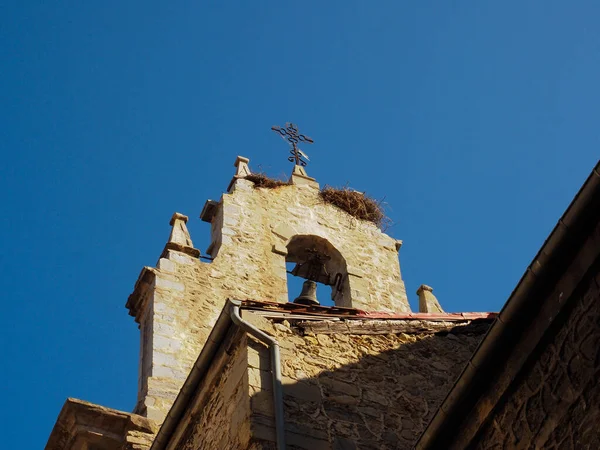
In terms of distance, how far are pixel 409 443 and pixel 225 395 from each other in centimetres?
136

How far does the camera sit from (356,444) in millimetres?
6945

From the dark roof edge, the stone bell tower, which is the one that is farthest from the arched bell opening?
the dark roof edge

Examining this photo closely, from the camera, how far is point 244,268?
1152 centimetres

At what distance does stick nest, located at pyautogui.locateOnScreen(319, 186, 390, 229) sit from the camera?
1329 centimetres

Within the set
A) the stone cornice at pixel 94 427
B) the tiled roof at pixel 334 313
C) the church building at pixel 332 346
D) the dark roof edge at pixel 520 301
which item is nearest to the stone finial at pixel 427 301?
the church building at pixel 332 346

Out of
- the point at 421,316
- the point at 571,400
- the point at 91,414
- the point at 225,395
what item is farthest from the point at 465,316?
the point at 571,400

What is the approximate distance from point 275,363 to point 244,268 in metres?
4.60

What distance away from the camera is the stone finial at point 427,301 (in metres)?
11.8

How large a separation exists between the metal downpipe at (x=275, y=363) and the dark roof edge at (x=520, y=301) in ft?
4.50

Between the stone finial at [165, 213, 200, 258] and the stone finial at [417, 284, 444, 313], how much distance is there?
8.87ft

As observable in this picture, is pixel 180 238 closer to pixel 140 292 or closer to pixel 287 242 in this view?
pixel 140 292

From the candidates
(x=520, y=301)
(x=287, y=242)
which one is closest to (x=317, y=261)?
(x=287, y=242)

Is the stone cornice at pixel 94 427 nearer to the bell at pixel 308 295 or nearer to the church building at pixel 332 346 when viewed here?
the church building at pixel 332 346

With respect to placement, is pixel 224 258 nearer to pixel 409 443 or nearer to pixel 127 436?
pixel 127 436
